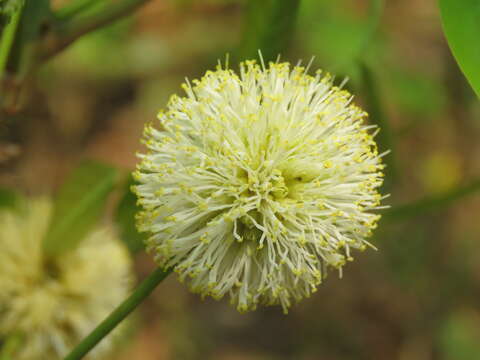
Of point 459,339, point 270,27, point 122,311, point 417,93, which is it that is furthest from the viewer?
point 417,93

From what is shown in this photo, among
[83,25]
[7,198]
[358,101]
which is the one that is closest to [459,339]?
[358,101]

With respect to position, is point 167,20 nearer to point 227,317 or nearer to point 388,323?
point 227,317

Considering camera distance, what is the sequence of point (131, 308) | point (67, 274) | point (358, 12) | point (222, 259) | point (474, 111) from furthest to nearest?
point (358, 12) → point (474, 111) → point (67, 274) → point (222, 259) → point (131, 308)

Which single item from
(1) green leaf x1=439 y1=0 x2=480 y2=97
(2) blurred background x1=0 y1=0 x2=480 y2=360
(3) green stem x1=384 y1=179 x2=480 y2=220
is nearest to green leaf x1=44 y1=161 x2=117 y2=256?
(3) green stem x1=384 y1=179 x2=480 y2=220

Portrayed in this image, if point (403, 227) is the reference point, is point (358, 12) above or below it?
above

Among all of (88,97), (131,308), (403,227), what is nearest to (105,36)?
(88,97)

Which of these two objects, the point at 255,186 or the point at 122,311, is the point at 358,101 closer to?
the point at 255,186

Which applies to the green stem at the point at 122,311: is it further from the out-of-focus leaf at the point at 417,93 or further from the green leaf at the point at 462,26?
the out-of-focus leaf at the point at 417,93

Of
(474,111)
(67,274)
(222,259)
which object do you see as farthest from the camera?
(474,111)
